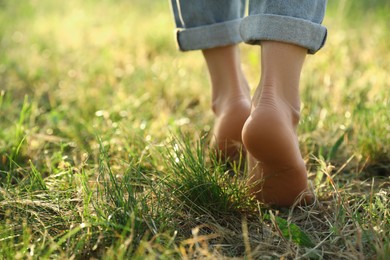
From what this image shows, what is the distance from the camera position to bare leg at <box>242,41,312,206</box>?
118 centimetres

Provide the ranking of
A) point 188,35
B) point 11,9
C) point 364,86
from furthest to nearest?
1. point 11,9
2. point 364,86
3. point 188,35

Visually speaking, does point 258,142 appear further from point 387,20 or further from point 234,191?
point 387,20

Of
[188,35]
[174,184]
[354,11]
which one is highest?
[188,35]

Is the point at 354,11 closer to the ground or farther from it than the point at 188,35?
closer to the ground

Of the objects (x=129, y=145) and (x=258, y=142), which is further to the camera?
(x=129, y=145)

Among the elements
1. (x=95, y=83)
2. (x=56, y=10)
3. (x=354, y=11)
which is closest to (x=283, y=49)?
(x=95, y=83)

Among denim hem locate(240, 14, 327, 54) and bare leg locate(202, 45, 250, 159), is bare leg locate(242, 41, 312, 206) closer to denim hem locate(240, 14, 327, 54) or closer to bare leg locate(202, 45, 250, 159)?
denim hem locate(240, 14, 327, 54)

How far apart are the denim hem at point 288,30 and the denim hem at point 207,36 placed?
29cm

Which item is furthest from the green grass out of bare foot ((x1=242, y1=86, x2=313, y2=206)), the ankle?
the ankle

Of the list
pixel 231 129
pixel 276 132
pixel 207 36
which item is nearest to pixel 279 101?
pixel 276 132

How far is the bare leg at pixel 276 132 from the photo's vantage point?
3.86ft

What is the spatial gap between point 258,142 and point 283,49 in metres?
0.21

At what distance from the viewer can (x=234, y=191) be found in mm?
1236

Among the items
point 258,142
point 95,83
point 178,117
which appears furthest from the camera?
point 95,83
